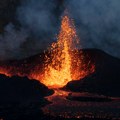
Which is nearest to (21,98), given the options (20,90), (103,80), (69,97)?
(20,90)

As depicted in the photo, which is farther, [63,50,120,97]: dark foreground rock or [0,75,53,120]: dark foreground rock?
[63,50,120,97]: dark foreground rock

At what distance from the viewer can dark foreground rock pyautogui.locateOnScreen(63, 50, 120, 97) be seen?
171 ft

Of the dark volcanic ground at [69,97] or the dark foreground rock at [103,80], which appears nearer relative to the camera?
the dark volcanic ground at [69,97]

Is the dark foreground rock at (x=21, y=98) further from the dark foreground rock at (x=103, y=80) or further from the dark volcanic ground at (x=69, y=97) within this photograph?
the dark foreground rock at (x=103, y=80)

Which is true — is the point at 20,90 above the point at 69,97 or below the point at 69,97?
above

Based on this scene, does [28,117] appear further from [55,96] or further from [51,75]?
[51,75]

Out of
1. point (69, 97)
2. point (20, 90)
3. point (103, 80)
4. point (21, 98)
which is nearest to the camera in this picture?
point (21, 98)

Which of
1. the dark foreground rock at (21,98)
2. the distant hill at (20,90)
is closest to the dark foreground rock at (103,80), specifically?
the dark foreground rock at (21,98)

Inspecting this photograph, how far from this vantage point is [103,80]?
2121 inches

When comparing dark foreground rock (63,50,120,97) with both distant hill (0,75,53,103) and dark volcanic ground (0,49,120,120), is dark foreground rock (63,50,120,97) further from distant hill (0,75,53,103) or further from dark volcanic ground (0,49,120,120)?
distant hill (0,75,53,103)

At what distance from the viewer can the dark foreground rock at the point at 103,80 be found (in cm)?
5216

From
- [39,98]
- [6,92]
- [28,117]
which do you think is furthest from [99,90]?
[28,117]

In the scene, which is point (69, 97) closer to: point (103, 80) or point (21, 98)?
point (21, 98)

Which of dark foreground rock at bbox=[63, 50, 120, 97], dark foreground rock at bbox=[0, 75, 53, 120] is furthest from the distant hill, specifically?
dark foreground rock at bbox=[63, 50, 120, 97]
